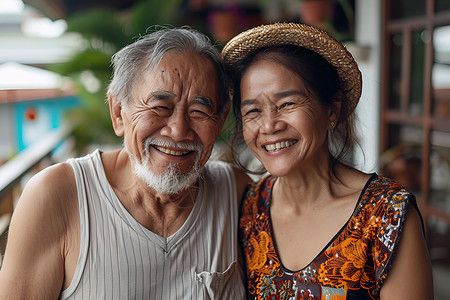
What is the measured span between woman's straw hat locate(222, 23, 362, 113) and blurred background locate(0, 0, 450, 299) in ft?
0.82

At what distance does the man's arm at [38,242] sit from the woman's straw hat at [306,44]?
0.79 meters

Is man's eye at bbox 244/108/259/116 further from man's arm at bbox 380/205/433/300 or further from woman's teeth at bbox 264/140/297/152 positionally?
man's arm at bbox 380/205/433/300

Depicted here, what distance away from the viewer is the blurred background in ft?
10.6

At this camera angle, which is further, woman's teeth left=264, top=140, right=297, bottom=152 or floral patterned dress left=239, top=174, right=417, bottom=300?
woman's teeth left=264, top=140, right=297, bottom=152

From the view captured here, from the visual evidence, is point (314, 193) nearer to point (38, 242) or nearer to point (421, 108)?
point (38, 242)

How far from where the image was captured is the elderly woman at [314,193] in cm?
136

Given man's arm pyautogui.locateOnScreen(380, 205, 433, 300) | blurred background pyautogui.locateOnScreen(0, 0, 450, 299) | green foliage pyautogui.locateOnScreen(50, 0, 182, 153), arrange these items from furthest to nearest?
green foliage pyautogui.locateOnScreen(50, 0, 182, 153) → blurred background pyautogui.locateOnScreen(0, 0, 450, 299) → man's arm pyautogui.locateOnScreen(380, 205, 433, 300)

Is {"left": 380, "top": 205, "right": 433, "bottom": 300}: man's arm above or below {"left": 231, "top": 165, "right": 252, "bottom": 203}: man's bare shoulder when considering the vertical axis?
below

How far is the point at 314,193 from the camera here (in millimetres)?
1662

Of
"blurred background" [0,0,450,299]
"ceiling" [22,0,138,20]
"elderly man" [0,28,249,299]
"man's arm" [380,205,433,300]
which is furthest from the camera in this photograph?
"ceiling" [22,0,138,20]

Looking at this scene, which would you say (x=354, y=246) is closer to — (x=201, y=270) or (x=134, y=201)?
(x=201, y=270)

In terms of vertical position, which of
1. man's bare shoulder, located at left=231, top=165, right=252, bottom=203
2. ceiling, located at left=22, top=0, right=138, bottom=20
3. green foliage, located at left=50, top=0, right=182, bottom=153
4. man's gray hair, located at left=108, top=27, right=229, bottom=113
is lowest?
man's bare shoulder, located at left=231, top=165, right=252, bottom=203

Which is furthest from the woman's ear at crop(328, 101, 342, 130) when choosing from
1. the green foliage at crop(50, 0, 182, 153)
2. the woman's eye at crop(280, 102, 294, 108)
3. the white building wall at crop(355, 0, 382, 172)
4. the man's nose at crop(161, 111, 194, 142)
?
the green foliage at crop(50, 0, 182, 153)

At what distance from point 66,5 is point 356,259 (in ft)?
18.9
